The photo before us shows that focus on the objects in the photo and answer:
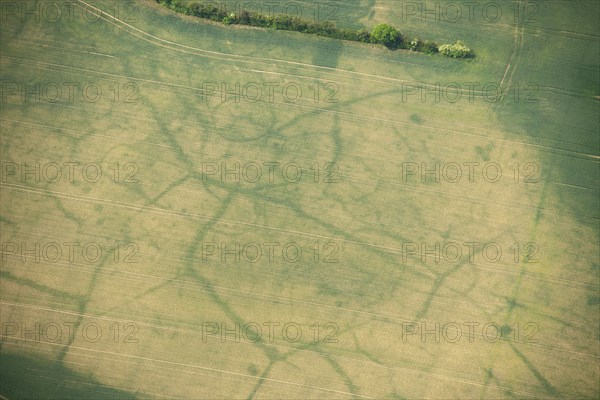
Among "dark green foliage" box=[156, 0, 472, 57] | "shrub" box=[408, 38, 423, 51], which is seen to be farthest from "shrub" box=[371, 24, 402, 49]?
"shrub" box=[408, 38, 423, 51]

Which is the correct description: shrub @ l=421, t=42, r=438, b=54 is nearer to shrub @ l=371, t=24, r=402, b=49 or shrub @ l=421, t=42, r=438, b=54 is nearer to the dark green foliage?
the dark green foliage

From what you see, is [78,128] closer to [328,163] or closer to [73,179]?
[73,179]

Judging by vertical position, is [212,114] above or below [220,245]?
above

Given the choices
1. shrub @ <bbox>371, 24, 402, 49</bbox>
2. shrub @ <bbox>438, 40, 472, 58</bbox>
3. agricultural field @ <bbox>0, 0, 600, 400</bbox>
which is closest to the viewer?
agricultural field @ <bbox>0, 0, 600, 400</bbox>

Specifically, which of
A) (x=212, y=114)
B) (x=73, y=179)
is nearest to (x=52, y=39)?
(x=73, y=179)

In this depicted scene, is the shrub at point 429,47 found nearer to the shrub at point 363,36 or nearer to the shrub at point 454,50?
the shrub at point 454,50

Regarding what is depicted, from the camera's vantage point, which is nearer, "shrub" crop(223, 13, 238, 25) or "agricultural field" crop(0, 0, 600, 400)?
"agricultural field" crop(0, 0, 600, 400)

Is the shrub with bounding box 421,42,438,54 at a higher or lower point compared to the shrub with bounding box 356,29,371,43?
lower
